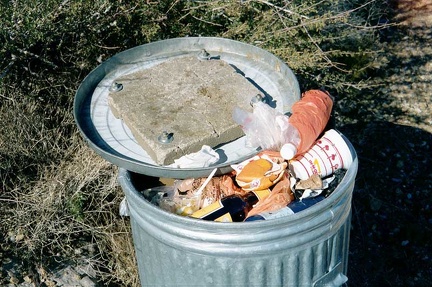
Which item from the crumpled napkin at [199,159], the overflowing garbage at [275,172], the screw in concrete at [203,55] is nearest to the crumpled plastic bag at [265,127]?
the overflowing garbage at [275,172]

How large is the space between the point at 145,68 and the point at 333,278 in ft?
3.67

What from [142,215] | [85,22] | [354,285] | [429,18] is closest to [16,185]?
[85,22]

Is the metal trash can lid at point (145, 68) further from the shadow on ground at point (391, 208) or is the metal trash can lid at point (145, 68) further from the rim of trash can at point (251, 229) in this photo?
the shadow on ground at point (391, 208)

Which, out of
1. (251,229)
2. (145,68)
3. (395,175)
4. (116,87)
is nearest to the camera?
(251,229)

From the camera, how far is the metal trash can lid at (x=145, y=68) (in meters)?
2.13

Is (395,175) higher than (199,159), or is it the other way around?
(199,159)

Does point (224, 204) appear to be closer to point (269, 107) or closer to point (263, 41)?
point (269, 107)

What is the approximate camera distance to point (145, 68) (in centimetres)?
264

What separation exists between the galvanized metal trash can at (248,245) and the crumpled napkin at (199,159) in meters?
0.17

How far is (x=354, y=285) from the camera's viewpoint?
3.38 meters

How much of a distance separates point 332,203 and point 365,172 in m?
2.04

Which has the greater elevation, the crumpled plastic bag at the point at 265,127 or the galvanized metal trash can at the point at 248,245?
the crumpled plastic bag at the point at 265,127

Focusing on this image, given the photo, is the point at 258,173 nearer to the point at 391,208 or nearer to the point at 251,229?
the point at 251,229

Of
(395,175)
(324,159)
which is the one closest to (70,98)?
(324,159)
